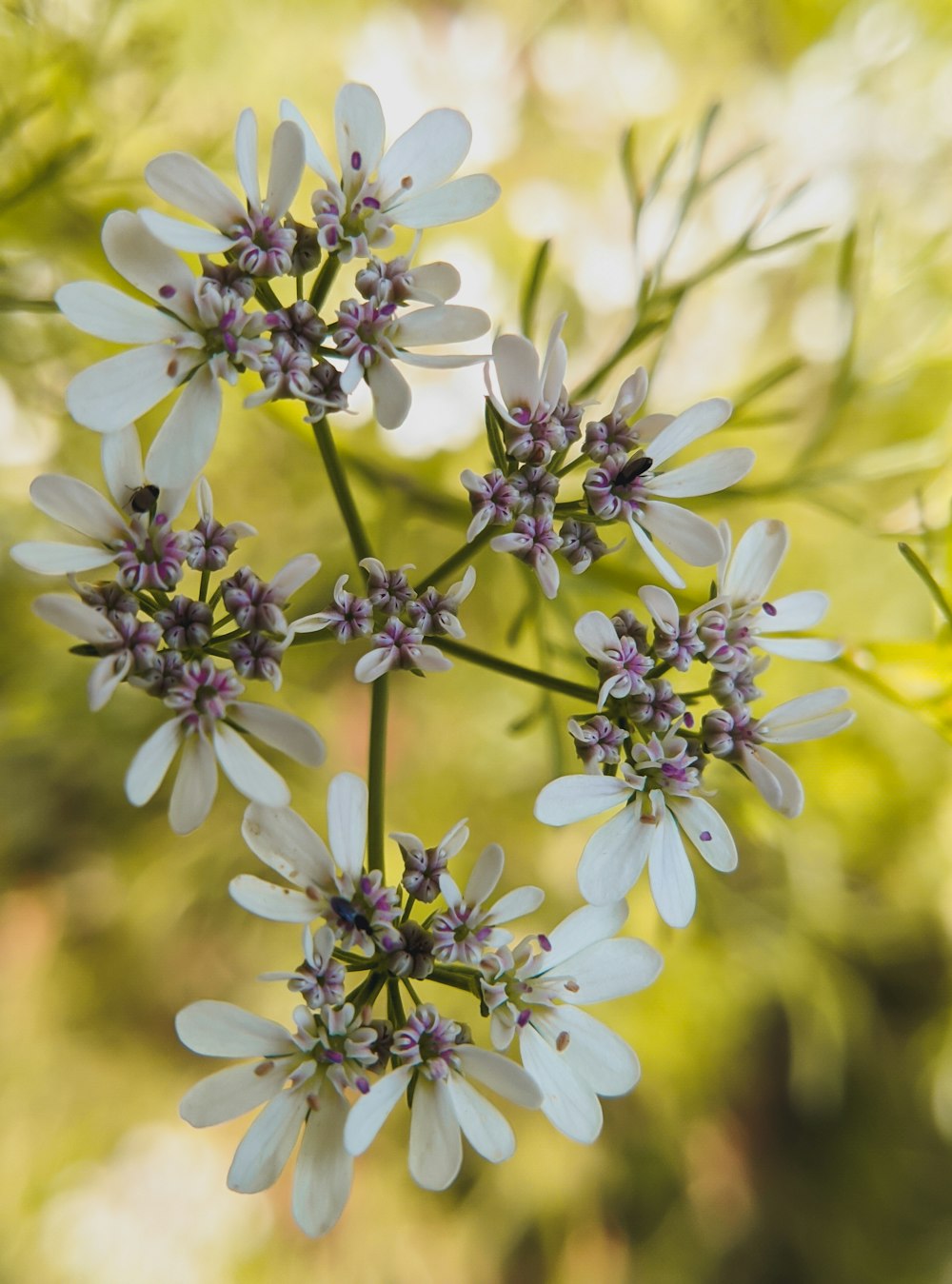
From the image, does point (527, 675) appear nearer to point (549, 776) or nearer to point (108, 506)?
point (108, 506)

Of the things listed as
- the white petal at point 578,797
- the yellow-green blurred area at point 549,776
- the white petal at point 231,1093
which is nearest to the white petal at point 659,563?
the white petal at point 578,797

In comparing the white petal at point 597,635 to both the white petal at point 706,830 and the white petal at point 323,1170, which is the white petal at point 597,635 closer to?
the white petal at point 706,830

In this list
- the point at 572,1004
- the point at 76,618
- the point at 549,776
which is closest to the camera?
the point at 76,618

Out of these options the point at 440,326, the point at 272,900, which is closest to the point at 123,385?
the point at 440,326

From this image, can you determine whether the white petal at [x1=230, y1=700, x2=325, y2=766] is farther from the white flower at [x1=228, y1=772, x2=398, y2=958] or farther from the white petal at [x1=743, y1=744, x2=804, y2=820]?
the white petal at [x1=743, y1=744, x2=804, y2=820]

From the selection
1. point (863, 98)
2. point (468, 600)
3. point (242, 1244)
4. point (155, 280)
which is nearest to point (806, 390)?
point (863, 98)

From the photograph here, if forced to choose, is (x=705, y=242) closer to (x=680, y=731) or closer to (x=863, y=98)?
(x=863, y=98)
